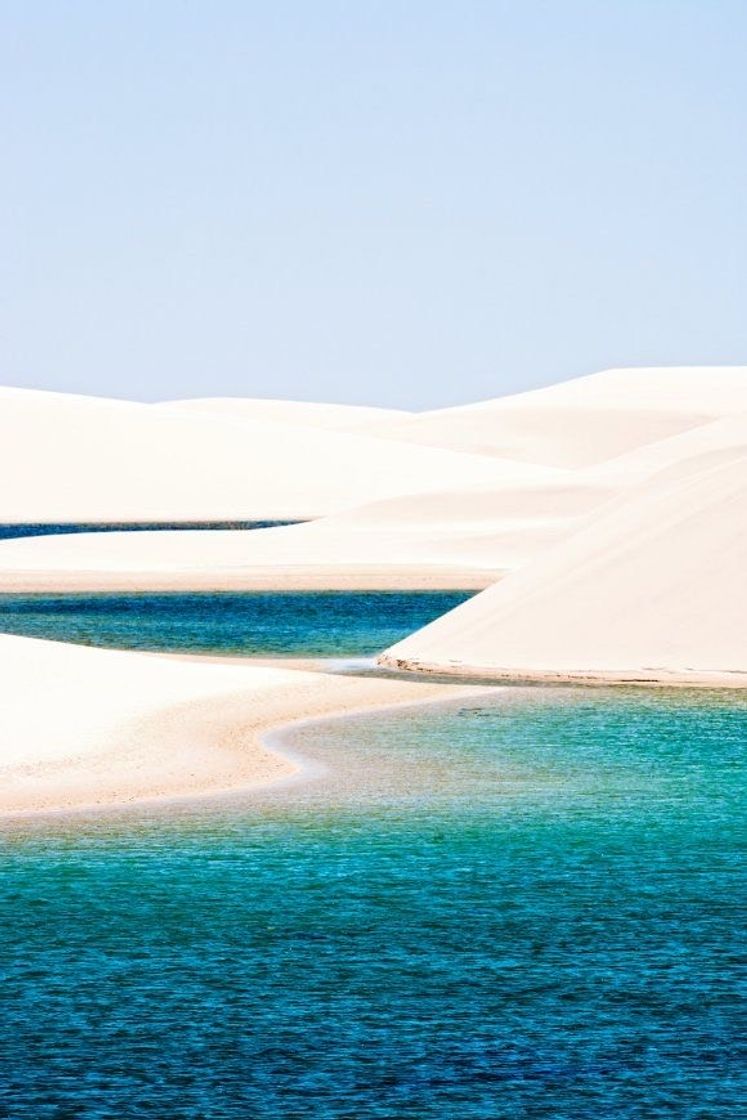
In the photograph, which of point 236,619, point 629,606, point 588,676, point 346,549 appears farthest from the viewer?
point 346,549

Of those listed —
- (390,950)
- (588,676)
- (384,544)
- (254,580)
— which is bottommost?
(390,950)

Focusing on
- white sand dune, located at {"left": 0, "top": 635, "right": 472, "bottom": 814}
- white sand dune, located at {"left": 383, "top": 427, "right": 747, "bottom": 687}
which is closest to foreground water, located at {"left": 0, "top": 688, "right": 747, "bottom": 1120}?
white sand dune, located at {"left": 0, "top": 635, "right": 472, "bottom": 814}

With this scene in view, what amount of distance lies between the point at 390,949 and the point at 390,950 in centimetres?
3

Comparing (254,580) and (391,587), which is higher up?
(254,580)

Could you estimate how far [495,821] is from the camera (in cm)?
2031

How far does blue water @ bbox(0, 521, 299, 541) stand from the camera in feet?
384

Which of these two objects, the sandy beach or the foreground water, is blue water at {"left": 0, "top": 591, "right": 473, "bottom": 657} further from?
the foreground water

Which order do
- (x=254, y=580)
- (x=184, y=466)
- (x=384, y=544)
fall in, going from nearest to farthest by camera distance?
(x=254, y=580) → (x=384, y=544) → (x=184, y=466)

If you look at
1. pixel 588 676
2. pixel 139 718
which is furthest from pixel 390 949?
pixel 588 676

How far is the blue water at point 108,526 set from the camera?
117 metres

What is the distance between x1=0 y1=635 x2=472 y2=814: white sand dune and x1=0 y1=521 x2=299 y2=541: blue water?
8275cm

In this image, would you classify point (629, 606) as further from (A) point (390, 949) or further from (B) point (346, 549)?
(B) point (346, 549)

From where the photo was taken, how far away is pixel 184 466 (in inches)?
5782

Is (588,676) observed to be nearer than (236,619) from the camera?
Yes
